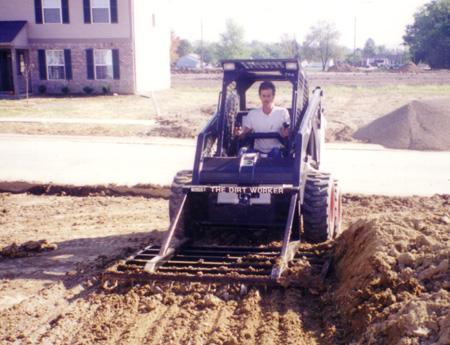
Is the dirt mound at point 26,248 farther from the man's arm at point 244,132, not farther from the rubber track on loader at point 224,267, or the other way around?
the man's arm at point 244,132

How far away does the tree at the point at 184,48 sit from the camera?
122 metres

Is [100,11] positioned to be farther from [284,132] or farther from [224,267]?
[224,267]

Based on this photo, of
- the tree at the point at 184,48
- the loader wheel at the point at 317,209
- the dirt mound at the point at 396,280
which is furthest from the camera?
the tree at the point at 184,48

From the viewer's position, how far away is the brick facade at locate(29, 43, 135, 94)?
3103cm

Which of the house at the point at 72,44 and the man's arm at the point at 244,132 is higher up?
the house at the point at 72,44

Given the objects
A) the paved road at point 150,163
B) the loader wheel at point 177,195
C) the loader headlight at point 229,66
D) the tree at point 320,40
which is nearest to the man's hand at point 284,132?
the loader headlight at point 229,66

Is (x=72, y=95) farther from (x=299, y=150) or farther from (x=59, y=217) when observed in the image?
(x=299, y=150)

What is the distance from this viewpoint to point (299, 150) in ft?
21.0

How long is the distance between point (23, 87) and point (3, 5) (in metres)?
4.71

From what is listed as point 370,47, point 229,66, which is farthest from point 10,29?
point 370,47

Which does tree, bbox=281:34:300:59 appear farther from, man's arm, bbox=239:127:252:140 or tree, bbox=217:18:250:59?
man's arm, bbox=239:127:252:140

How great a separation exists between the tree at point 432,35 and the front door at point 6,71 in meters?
56.6

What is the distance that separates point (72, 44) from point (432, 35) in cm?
5673

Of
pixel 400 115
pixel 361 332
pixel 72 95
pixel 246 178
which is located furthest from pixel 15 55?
pixel 361 332
